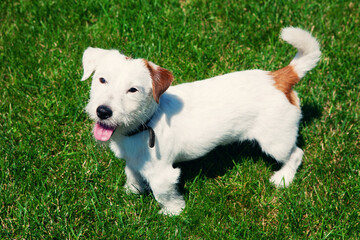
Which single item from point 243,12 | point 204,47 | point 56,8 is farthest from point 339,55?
point 56,8

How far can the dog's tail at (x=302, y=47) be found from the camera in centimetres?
365

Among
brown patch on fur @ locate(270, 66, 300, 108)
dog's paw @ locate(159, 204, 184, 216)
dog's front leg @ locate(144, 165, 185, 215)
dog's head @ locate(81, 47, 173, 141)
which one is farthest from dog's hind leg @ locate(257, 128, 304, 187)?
dog's head @ locate(81, 47, 173, 141)

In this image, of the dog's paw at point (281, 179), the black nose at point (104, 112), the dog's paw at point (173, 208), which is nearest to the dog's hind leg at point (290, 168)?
the dog's paw at point (281, 179)

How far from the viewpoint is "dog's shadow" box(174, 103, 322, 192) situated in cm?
430

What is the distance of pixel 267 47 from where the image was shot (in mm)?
5340

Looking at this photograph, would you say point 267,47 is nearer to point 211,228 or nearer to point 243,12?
point 243,12

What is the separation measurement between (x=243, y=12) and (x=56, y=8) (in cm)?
296

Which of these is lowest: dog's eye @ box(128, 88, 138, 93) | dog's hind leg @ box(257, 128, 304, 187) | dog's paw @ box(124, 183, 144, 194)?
dog's paw @ box(124, 183, 144, 194)

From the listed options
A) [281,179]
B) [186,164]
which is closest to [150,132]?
[186,164]

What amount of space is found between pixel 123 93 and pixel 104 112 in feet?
0.80

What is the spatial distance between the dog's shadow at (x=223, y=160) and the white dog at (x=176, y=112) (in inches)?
17.4

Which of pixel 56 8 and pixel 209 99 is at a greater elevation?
pixel 209 99

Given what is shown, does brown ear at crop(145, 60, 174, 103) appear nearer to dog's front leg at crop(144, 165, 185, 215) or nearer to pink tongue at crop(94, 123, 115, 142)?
pink tongue at crop(94, 123, 115, 142)

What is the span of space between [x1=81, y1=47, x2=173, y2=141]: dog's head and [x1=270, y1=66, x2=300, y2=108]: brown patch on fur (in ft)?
3.97
